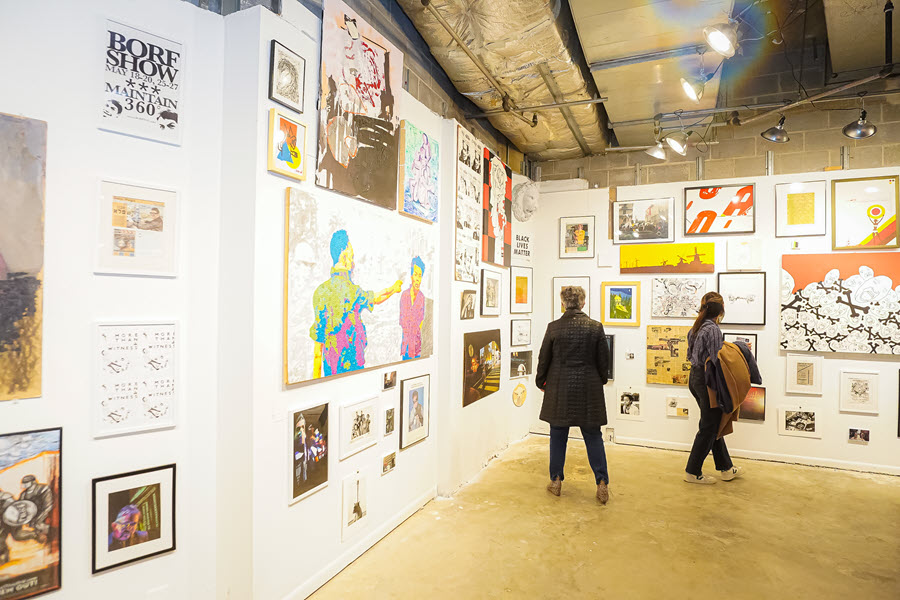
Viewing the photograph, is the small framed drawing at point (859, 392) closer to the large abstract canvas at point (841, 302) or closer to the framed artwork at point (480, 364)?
the large abstract canvas at point (841, 302)

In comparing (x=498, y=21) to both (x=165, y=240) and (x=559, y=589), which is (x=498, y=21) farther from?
(x=559, y=589)

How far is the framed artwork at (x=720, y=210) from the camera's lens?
5.16m

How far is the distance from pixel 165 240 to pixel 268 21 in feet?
3.42

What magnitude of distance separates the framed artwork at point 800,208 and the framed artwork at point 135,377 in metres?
5.42

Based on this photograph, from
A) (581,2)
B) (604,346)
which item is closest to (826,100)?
(581,2)

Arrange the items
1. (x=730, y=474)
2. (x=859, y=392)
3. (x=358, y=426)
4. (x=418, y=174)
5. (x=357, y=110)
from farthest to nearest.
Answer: (x=859, y=392), (x=730, y=474), (x=418, y=174), (x=358, y=426), (x=357, y=110)

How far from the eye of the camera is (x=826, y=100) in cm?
500

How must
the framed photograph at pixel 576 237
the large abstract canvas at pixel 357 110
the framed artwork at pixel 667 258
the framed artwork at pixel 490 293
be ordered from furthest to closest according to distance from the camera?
the framed photograph at pixel 576 237
the framed artwork at pixel 667 258
the framed artwork at pixel 490 293
the large abstract canvas at pixel 357 110

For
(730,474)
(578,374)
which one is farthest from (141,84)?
(730,474)

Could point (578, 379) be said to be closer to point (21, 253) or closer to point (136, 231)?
point (136, 231)

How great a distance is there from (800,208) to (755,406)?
2.02m

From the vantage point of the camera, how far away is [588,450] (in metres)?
3.95

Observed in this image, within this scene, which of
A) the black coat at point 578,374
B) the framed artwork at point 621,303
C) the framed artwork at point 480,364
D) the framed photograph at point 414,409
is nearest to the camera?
the framed photograph at point 414,409

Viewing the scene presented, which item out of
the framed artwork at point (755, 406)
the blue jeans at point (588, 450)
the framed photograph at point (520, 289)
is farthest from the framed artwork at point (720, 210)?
the blue jeans at point (588, 450)
